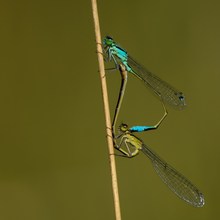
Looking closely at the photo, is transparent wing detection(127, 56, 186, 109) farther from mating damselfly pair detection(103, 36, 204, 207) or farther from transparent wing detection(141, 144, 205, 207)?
transparent wing detection(141, 144, 205, 207)

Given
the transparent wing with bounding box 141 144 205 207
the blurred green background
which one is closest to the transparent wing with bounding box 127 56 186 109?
the transparent wing with bounding box 141 144 205 207

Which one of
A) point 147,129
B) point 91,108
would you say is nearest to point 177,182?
point 147,129

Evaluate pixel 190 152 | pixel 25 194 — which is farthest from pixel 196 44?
pixel 25 194

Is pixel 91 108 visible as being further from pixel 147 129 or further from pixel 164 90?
pixel 147 129

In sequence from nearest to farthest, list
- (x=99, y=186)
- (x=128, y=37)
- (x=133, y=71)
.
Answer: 1. (x=133, y=71)
2. (x=99, y=186)
3. (x=128, y=37)

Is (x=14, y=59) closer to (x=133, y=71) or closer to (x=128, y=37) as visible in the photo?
(x=128, y=37)
